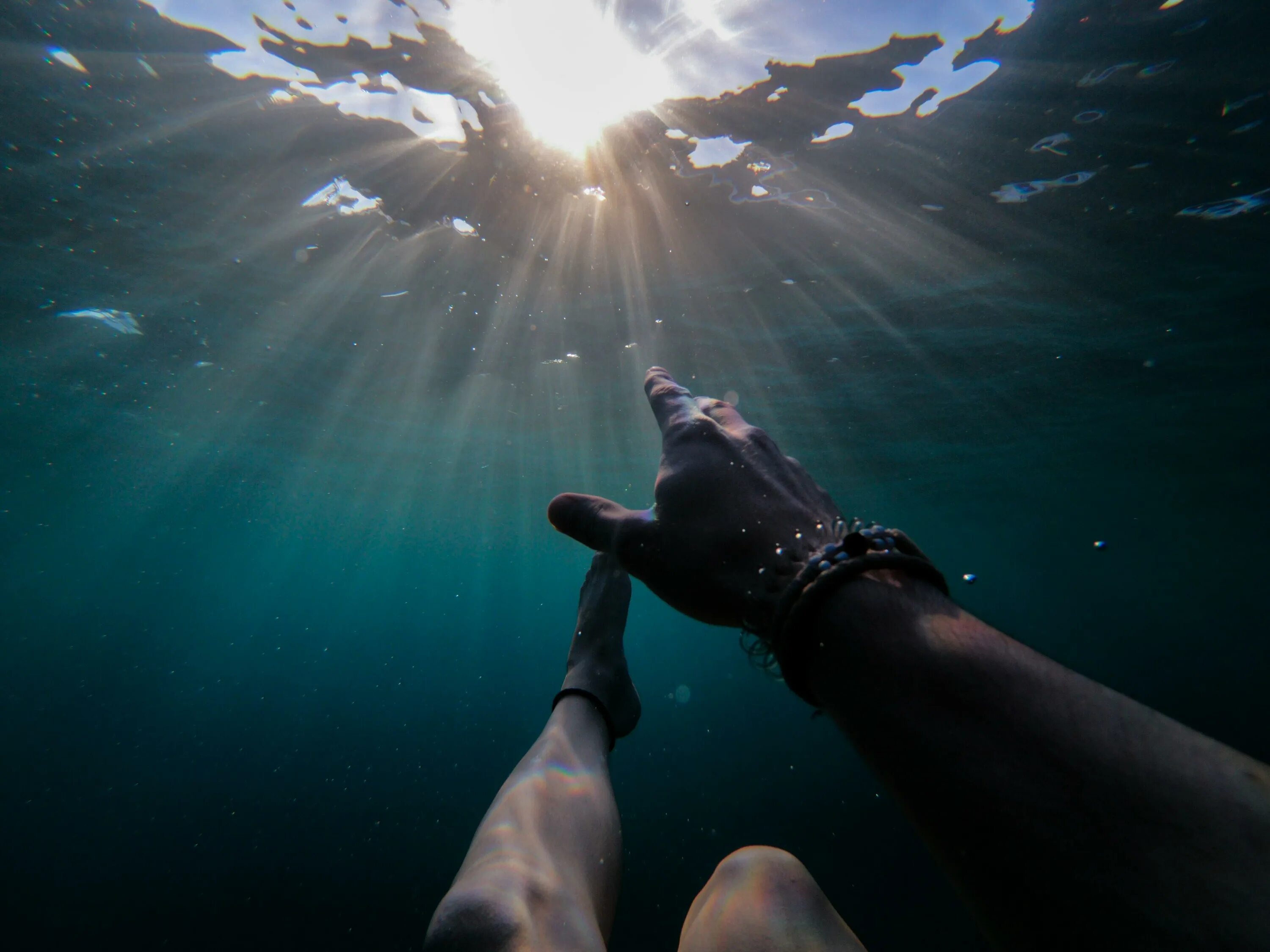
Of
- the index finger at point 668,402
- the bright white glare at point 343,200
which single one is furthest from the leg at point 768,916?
the bright white glare at point 343,200

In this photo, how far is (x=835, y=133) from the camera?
771cm

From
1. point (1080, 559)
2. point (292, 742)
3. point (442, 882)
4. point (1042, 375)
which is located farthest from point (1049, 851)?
point (1080, 559)

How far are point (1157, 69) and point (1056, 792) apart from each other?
10.4 metres

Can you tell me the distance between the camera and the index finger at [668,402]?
2271 mm

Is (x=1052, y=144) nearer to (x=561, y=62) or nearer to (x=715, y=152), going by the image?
(x=715, y=152)

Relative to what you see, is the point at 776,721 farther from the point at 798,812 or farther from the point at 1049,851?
the point at 1049,851

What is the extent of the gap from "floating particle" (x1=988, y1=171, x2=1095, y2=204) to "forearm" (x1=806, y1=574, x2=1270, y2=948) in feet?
34.7

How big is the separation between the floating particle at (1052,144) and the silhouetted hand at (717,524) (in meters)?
9.37

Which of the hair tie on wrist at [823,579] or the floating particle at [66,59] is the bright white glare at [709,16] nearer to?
the hair tie on wrist at [823,579]

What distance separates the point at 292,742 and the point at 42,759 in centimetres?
1365

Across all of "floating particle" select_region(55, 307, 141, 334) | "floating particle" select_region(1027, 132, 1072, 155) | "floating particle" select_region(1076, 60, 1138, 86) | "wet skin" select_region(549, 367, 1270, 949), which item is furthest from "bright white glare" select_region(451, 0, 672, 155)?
"floating particle" select_region(55, 307, 141, 334)

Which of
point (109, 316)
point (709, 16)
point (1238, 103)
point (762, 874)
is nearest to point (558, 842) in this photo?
point (762, 874)

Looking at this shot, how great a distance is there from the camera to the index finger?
7.45ft

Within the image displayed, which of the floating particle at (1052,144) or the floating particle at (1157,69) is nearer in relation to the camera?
the floating particle at (1157,69)
